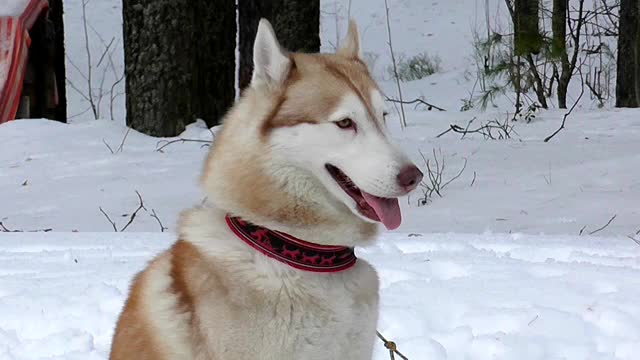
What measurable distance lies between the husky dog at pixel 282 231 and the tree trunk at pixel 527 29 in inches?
233

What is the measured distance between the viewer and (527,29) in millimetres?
8367

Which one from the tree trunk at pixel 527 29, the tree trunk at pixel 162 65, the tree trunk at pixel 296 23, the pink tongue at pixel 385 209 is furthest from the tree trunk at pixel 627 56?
the pink tongue at pixel 385 209

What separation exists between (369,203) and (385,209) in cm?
5

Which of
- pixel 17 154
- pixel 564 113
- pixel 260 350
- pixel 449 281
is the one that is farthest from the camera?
pixel 564 113

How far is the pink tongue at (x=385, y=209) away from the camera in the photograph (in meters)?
2.33

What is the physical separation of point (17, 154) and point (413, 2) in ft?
48.5

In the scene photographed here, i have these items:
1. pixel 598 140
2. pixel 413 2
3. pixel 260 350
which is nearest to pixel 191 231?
pixel 260 350

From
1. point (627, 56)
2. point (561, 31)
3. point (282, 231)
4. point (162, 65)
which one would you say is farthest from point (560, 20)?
point (282, 231)

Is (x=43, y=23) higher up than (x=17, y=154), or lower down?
higher up

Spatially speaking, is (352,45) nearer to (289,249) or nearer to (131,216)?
(289,249)

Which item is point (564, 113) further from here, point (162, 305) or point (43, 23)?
point (162, 305)

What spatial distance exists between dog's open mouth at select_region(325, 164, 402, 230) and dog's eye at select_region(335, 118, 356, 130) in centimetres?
11

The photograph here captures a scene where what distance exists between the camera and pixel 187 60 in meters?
7.82

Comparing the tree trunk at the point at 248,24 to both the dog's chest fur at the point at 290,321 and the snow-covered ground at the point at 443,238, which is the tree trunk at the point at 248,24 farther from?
the dog's chest fur at the point at 290,321
